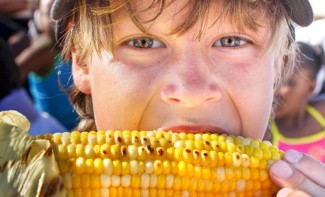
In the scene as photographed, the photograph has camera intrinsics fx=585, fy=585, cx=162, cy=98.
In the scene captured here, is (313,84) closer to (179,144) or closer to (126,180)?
(179,144)

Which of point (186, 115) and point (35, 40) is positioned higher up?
point (186, 115)

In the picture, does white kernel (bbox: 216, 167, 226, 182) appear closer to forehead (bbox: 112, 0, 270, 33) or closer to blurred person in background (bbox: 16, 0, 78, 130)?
forehead (bbox: 112, 0, 270, 33)

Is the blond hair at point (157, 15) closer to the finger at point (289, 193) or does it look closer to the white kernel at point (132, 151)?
the white kernel at point (132, 151)

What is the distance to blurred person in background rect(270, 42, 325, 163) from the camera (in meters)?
4.71

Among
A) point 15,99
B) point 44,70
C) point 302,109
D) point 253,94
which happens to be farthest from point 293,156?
point 44,70

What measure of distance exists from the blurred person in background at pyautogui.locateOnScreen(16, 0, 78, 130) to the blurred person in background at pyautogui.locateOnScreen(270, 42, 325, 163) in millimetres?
1692

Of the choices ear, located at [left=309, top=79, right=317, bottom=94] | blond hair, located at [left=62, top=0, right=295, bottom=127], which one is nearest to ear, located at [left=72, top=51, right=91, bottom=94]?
blond hair, located at [left=62, top=0, right=295, bottom=127]

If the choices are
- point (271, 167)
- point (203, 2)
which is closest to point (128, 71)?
point (203, 2)

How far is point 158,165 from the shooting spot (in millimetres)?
1505

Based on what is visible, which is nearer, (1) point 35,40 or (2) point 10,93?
(2) point 10,93

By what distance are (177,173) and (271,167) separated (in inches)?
10.3

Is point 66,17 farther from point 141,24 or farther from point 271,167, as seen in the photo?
point 271,167

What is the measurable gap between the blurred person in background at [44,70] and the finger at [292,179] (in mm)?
2832

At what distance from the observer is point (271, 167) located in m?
1.58
